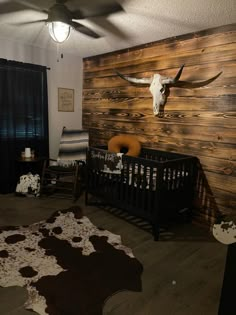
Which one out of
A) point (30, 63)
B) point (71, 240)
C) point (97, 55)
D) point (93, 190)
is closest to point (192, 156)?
point (93, 190)

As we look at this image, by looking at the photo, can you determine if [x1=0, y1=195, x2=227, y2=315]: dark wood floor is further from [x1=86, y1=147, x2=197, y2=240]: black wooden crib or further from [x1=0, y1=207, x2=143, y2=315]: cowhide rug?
[x1=86, y1=147, x2=197, y2=240]: black wooden crib

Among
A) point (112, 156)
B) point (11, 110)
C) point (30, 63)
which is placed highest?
point (30, 63)

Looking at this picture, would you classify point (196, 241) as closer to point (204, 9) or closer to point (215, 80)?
point (215, 80)

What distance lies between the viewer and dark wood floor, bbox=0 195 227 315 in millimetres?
1559

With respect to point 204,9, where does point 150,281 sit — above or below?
below

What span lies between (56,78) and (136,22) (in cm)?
184

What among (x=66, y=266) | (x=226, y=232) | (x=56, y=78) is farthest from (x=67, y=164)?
(x=226, y=232)

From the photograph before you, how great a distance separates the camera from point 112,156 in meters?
2.81

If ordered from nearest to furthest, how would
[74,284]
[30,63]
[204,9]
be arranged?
[74,284], [204,9], [30,63]

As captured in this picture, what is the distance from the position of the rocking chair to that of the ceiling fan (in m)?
1.78

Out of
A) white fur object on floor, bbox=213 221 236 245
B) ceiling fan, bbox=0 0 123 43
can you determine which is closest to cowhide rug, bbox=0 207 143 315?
white fur object on floor, bbox=213 221 236 245

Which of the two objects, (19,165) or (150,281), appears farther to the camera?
(19,165)

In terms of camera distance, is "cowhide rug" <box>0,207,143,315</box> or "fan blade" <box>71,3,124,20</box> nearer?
"cowhide rug" <box>0,207,143,315</box>

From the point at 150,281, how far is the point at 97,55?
10.9ft
